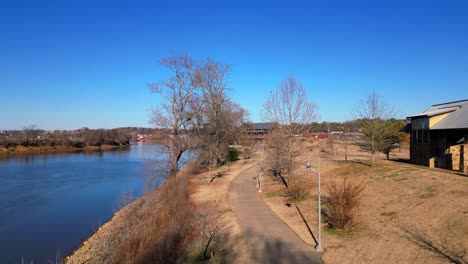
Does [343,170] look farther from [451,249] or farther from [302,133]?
[451,249]

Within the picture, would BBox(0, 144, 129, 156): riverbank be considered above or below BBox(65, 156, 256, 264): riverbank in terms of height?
above

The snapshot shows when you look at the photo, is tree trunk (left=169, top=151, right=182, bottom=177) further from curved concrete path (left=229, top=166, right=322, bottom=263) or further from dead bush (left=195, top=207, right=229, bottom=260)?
dead bush (left=195, top=207, right=229, bottom=260)

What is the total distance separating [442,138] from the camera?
22.3m

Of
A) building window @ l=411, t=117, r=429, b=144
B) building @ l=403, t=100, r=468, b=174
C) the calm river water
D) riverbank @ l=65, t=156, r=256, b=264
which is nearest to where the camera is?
riverbank @ l=65, t=156, r=256, b=264

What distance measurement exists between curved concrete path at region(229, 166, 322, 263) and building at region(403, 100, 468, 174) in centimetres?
1210

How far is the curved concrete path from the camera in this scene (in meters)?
11.5

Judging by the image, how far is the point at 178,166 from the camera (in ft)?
97.5

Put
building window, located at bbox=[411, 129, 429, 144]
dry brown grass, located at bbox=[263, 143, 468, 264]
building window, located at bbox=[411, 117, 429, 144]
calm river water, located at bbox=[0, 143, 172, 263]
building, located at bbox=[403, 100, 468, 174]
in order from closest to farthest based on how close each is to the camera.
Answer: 1. dry brown grass, located at bbox=[263, 143, 468, 264]
2. calm river water, located at bbox=[0, 143, 172, 263]
3. building, located at bbox=[403, 100, 468, 174]
4. building window, located at bbox=[411, 117, 429, 144]
5. building window, located at bbox=[411, 129, 429, 144]

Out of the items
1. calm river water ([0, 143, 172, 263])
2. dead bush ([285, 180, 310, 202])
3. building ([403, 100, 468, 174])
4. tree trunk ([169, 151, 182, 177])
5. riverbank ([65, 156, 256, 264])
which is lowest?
calm river water ([0, 143, 172, 263])

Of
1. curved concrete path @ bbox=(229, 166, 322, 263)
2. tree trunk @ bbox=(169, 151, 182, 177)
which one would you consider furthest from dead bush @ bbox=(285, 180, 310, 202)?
tree trunk @ bbox=(169, 151, 182, 177)

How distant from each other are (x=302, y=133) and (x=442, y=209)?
39.3ft

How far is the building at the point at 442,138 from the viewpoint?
20328mm

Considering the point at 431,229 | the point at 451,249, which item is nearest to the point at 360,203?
the point at 431,229

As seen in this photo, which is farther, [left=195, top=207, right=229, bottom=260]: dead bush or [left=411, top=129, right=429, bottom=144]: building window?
[left=411, top=129, right=429, bottom=144]: building window
